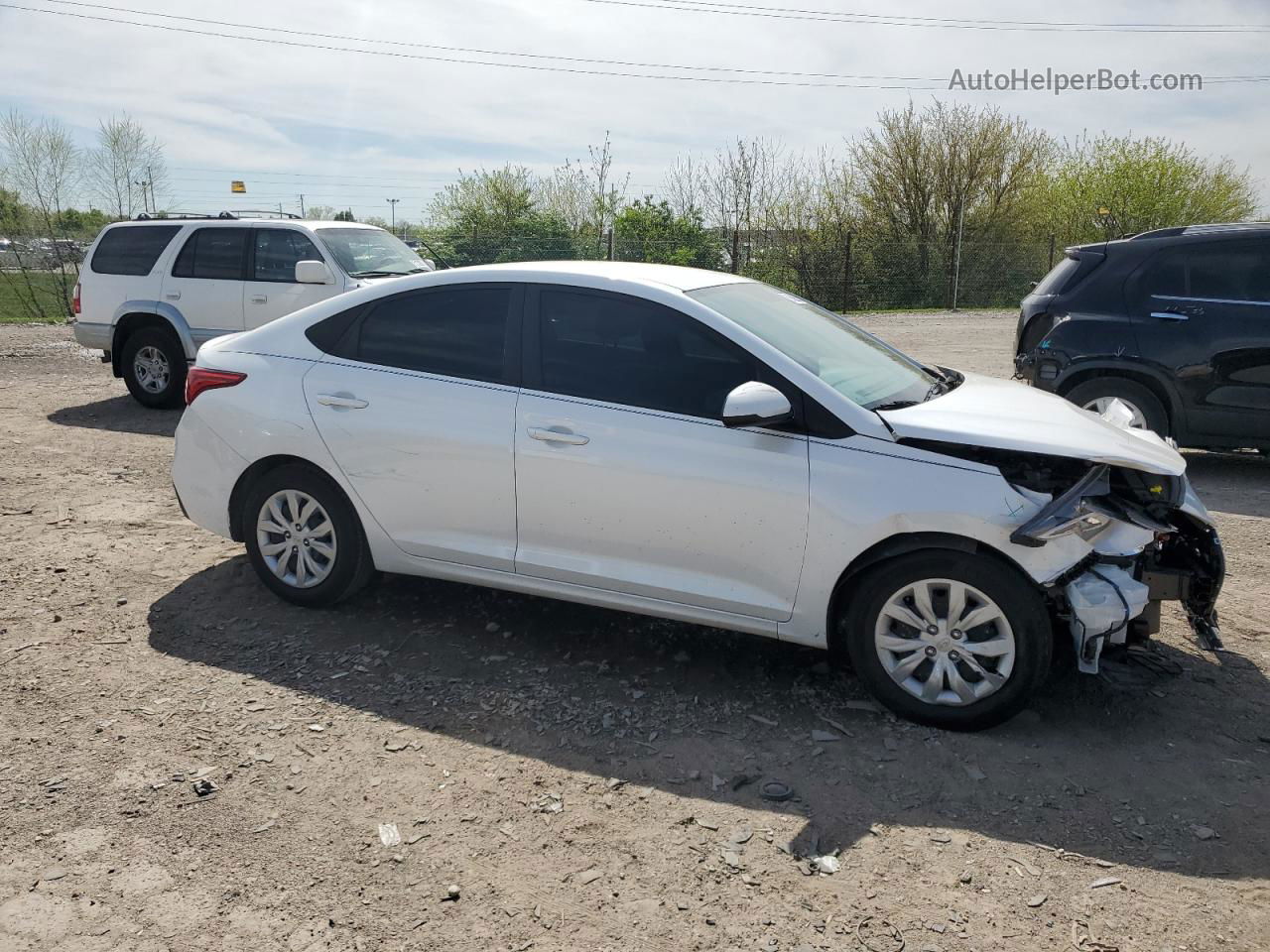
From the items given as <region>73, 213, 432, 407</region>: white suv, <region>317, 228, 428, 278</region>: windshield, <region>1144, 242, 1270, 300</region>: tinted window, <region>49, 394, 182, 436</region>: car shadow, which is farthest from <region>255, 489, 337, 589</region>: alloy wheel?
<region>1144, 242, 1270, 300</region>: tinted window

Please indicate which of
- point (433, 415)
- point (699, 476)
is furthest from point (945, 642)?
point (433, 415)

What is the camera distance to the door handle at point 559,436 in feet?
14.4

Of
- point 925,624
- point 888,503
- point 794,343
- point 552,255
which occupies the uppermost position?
point 552,255

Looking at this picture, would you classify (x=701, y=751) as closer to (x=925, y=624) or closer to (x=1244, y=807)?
(x=925, y=624)

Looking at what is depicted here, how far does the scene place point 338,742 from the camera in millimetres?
3955

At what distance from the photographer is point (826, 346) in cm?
473

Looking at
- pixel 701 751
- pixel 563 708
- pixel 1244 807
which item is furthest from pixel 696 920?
pixel 1244 807

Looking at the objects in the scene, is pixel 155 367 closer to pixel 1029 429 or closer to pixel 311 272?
pixel 311 272

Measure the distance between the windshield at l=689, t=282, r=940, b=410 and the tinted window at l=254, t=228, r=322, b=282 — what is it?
6.77 m

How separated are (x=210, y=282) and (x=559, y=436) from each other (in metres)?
7.72

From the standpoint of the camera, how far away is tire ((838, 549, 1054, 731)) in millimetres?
3836

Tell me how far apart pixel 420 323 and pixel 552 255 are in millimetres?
17562

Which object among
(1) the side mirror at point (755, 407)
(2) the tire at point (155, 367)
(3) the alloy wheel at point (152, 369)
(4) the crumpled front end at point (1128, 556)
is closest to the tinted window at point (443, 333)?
(1) the side mirror at point (755, 407)

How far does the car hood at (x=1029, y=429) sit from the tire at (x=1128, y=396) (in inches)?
146
